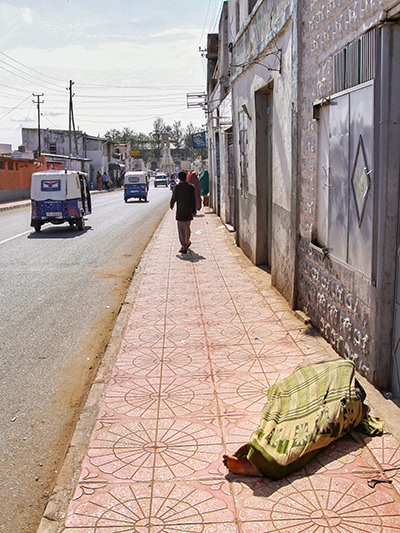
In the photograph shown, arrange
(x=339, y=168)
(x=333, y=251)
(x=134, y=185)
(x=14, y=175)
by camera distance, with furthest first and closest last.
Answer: (x=14, y=175)
(x=134, y=185)
(x=333, y=251)
(x=339, y=168)

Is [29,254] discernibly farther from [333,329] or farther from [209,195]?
[209,195]

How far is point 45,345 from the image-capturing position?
266 inches

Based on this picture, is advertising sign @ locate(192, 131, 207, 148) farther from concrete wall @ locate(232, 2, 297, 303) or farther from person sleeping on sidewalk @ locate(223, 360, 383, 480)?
person sleeping on sidewalk @ locate(223, 360, 383, 480)

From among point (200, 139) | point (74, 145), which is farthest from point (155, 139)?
point (200, 139)

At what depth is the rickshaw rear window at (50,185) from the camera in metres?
17.6

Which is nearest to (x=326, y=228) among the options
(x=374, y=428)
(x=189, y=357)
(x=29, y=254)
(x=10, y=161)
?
(x=189, y=357)

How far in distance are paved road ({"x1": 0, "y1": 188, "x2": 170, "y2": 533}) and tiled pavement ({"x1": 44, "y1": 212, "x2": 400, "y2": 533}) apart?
393 mm

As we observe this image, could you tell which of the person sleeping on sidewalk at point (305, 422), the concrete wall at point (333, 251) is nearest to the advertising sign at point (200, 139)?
the concrete wall at point (333, 251)

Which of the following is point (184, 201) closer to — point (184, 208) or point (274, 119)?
point (184, 208)

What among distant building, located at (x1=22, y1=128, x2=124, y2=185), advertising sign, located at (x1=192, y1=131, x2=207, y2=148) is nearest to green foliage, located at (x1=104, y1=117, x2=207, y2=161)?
distant building, located at (x1=22, y1=128, x2=124, y2=185)

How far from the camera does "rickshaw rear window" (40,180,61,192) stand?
17594 millimetres

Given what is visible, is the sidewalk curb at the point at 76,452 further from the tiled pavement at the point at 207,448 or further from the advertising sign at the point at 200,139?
the advertising sign at the point at 200,139

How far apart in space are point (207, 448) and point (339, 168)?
9.60 ft

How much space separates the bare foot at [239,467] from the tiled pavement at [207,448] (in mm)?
60
